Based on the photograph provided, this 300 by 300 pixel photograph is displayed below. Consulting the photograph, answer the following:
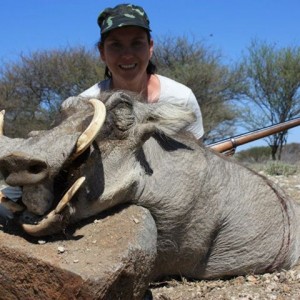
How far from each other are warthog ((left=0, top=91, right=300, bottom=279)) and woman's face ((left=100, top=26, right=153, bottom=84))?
3.16 feet

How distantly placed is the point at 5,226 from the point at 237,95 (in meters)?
28.8

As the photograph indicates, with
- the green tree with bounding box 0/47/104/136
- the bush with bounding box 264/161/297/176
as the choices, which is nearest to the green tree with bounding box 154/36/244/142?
the green tree with bounding box 0/47/104/136

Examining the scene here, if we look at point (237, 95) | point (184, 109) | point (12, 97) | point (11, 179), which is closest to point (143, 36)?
point (184, 109)

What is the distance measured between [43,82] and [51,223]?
2544cm

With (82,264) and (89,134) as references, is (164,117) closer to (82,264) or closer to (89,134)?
(89,134)

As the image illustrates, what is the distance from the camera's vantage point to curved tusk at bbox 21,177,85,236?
2.91 meters

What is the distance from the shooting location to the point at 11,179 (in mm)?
2826

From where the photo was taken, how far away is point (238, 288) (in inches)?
160

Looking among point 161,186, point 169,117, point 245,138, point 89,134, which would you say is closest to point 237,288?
point 161,186

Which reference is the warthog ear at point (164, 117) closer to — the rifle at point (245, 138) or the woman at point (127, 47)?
the woman at point (127, 47)

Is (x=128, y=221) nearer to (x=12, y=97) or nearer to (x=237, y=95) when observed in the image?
(x=12, y=97)

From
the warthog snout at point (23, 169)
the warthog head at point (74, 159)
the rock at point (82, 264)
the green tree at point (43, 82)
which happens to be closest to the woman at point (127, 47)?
the warthog head at point (74, 159)

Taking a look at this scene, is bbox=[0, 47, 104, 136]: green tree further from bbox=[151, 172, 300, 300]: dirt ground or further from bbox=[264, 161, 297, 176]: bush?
bbox=[151, 172, 300, 300]: dirt ground

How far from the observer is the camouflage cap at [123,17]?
454cm
